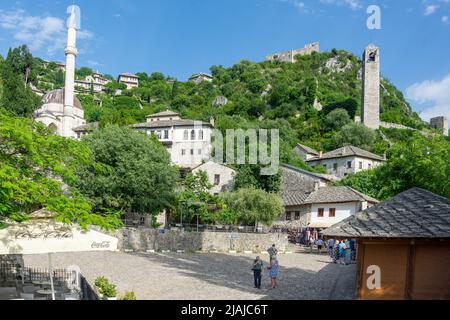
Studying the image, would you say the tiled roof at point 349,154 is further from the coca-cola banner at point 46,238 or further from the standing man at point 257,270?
the coca-cola banner at point 46,238

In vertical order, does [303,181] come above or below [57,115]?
below

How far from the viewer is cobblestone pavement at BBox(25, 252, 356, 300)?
16078mm

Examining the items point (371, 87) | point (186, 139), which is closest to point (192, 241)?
point (186, 139)

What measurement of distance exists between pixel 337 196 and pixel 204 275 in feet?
87.8

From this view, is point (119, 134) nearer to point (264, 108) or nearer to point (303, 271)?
point (303, 271)

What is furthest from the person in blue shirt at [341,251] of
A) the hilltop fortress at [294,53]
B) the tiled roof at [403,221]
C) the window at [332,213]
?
the hilltop fortress at [294,53]

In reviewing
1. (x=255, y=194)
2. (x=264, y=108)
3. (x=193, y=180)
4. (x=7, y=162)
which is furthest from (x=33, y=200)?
(x=264, y=108)

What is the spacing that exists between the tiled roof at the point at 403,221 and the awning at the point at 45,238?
6.04m

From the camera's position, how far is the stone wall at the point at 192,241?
30.7 metres

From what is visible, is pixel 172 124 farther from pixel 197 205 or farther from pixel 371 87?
pixel 371 87

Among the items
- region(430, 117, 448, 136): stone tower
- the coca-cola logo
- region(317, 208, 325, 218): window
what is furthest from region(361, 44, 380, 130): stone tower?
the coca-cola logo

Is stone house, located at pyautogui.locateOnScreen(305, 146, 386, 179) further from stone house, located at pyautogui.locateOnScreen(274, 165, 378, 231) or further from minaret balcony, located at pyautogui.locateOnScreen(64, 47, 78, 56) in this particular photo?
minaret balcony, located at pyautogui.locateOnScreen(64, 47, 78, 56)

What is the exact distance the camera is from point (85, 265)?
23.5 metres

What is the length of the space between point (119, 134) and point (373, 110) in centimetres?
6818
